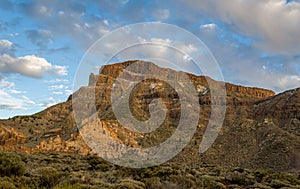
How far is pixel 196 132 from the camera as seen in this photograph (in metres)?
65.4

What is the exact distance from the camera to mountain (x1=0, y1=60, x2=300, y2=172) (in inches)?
1842

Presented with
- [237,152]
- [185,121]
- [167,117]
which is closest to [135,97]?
[167,117]

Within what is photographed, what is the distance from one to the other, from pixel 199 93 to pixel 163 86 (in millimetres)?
12893

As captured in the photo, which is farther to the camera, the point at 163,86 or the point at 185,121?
the point at 163,86

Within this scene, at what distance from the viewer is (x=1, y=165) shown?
447 inches

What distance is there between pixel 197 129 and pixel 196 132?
2162 mm

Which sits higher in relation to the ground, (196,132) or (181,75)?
(181,75)

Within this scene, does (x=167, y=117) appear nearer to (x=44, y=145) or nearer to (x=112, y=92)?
(x=112, y=92)

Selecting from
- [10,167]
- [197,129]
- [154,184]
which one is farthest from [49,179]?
[197,129]

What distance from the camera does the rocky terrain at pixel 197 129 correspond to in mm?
46219

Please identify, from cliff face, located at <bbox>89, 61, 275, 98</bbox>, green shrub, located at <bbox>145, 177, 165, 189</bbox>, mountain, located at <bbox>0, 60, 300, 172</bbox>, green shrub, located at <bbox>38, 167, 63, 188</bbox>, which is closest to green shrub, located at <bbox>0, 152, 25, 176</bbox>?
green shrub, located at <bbox>38, 167, 63, 188</bbox>

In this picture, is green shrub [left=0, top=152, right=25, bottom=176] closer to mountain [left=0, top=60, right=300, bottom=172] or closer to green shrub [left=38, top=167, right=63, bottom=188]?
green shrub [left=38, top=167, right=63, bottom=188]

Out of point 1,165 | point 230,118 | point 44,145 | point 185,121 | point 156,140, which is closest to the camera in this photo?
point 1,165

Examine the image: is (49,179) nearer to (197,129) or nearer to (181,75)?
(197,129)
